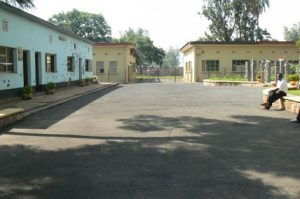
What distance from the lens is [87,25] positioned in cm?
8125

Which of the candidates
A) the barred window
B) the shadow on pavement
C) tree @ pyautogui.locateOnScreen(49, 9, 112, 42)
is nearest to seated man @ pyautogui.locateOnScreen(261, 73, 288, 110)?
the shadow on pavement

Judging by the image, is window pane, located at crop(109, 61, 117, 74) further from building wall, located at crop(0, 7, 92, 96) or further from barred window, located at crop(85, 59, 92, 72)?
building wall, located at crop(0, 7, 92, 96)

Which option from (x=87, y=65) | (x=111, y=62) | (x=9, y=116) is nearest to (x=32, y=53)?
(x=9, y=116)

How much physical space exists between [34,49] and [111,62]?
78.7ft

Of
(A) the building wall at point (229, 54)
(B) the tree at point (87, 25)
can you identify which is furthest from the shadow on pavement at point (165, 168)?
(B) the tree at point (87, 25)

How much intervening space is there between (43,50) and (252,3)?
3605cm

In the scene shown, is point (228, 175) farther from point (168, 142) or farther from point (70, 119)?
point (70, 119)

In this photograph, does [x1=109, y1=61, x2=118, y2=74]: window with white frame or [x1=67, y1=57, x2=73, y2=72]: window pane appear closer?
[x1=67, y1=57, x2=73, y2=72]: window pane

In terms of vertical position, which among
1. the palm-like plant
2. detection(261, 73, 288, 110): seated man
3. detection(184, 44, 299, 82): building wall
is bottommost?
detection(261, 73, 288, 110): seated man

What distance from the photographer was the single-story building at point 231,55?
43.4 metres

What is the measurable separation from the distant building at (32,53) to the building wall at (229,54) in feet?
50.0

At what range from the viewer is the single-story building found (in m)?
43.4

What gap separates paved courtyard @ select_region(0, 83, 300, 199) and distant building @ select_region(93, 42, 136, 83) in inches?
1306

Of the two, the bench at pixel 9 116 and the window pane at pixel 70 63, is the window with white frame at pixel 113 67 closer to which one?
the window pane at pixel 70 63
